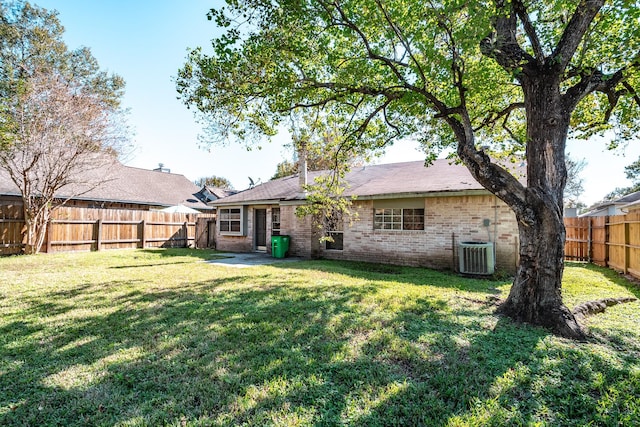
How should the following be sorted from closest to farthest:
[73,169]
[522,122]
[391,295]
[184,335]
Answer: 1. [184,335]
2. [391,295]
3. [522,122]
4. [73,169]

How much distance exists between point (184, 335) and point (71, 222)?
13.1m

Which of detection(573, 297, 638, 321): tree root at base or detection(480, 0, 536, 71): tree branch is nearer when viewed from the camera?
detection(480, 0, 536, 71): tree branch

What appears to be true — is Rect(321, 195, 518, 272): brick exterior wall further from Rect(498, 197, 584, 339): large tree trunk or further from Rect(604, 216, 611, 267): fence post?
Rect(498, 197, 584, 339): large tree trunk

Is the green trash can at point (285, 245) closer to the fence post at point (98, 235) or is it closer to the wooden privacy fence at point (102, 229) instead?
the wooden privacy fence at point (102, 229)

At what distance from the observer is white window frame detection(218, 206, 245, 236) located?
15586 mm

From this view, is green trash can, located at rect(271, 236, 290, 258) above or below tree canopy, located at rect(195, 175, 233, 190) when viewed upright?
below

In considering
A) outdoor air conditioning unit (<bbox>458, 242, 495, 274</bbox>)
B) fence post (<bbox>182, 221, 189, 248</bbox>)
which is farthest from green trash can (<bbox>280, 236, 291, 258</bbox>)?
fence post (<bbox>182, 221, 189, 248</bbox>)

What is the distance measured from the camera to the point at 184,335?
403 cm

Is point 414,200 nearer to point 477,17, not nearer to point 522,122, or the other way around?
point 522,122

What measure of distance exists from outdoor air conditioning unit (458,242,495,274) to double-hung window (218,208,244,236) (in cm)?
1015

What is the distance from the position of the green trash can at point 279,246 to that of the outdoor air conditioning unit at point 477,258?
270 inches

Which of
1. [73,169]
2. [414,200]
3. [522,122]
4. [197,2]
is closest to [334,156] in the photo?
[414,200]

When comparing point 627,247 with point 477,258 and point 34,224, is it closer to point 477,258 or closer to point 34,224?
point 477,258

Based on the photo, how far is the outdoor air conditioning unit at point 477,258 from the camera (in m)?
8.84
